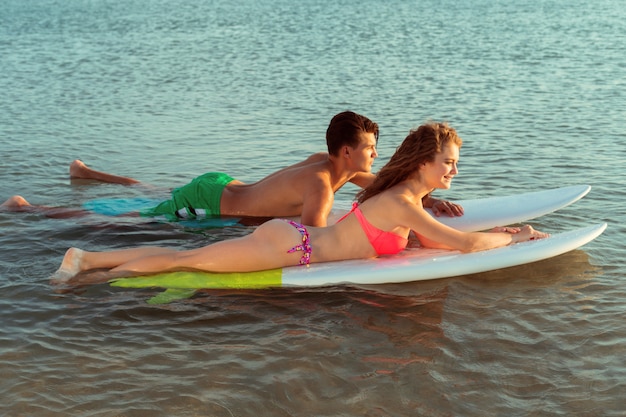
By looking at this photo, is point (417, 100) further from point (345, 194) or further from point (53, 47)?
point (53, 47)

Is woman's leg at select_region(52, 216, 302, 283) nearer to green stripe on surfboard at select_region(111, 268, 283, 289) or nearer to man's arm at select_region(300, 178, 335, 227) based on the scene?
green stripe on surfboard at select_region(111, 268, 283, 289)

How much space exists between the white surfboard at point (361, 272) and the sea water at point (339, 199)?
0.09 m

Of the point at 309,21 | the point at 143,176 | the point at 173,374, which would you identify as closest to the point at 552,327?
the point at 173,374

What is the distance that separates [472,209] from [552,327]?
1.75 m

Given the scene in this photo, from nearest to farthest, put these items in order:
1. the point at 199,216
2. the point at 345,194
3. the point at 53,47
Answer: the point at 199,216, the point at 345,194, the point at 53,47

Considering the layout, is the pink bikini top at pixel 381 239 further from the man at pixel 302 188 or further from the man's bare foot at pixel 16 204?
the man's bare foot at pixel 16 204

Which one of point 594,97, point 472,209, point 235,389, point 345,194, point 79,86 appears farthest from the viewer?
point 79,86

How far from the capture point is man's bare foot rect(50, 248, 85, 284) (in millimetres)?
5000

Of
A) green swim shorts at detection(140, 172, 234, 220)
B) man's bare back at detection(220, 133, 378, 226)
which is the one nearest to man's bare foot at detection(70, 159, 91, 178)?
Result: green swim shorts at detection(140, 172, 234, 220)

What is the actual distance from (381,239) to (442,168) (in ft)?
2.12

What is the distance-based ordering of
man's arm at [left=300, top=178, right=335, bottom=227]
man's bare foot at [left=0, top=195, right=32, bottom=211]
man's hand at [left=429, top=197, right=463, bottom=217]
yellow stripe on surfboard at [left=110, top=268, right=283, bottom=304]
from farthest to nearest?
1. man's bare foot at [left=0, top=195, right=32, bottom=211]
2. man's hand at [left=429, top=197, right=463, bottom=217]
3. man's arm at [left=300, top=178, right=335, bottom=227]
4. yellow stripe on surfboard at [left=110, top=268, right=283, bottom=304]

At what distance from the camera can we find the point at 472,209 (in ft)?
19.8

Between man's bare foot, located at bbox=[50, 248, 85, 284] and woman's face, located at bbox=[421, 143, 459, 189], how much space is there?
2273 millimetres

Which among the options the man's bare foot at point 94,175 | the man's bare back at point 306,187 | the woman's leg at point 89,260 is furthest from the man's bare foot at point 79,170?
the woman's leg at point 89,260
